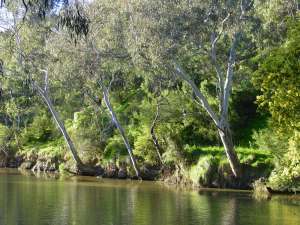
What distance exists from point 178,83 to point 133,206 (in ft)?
65.2

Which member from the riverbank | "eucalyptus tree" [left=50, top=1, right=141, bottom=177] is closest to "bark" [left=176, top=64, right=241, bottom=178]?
the riverbank

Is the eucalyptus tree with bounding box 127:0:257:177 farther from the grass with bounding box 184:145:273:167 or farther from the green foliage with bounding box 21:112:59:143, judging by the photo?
the green foliage with bounding box 21:112:59:143

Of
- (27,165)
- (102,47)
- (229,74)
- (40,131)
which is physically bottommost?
(27,165)

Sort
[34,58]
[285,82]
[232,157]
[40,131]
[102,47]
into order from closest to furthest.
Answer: [285,82], [232,157], [102,47], [34,58], [40,131]

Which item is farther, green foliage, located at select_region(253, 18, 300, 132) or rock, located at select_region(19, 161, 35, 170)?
rock, located at select_region(19, 161, 35, 170)

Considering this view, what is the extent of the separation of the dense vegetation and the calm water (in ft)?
6.13

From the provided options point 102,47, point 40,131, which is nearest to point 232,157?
point 102,47

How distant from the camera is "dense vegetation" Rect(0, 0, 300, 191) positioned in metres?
28.5

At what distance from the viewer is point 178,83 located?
4500 cm

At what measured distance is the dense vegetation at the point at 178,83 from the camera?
28527mm

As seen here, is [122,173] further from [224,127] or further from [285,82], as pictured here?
[285,82]

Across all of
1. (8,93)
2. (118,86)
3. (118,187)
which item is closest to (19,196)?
(118,187)

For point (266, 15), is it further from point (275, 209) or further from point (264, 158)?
point (275, 209)

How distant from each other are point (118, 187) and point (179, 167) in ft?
15.0
